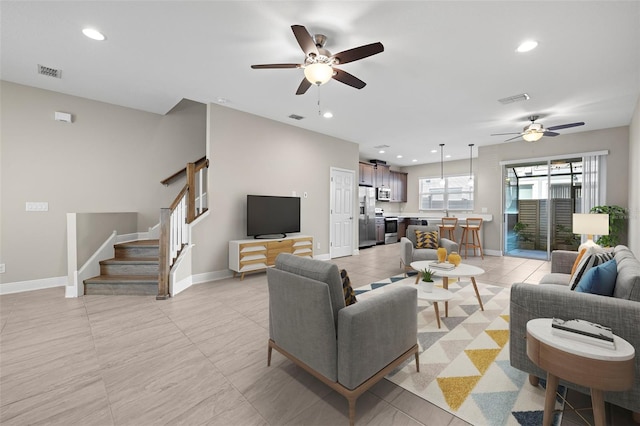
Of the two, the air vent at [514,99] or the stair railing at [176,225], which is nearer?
the stair railing at [176,225]

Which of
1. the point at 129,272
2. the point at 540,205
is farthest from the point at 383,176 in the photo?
the point at 129,272

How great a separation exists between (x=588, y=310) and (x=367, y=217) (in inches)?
260

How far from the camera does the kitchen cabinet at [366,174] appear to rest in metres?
8.52

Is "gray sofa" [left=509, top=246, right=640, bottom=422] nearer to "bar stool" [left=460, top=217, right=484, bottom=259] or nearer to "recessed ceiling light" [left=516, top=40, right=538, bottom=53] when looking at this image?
"recessed ceiling light" [left=516, top=40, right=538, bottom=53]

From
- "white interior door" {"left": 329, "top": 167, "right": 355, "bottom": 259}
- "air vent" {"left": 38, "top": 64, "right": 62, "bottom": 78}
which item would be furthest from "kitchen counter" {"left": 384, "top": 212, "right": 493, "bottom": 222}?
"air vent" {"left": 38, "top": 64, "right": 62, "bottom": 78}

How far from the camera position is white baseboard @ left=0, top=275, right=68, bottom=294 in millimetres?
3881

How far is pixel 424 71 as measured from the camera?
3432 millimetres

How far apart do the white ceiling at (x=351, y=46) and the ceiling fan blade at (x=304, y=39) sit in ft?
0.94

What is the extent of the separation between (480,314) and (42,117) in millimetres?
Answer: 6709

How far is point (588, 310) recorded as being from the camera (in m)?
1.64

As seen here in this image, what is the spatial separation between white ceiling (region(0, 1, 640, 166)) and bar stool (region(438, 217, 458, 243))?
3.00 metres

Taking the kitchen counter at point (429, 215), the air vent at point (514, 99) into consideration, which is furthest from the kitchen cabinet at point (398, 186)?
the air vent at point (514, 99)

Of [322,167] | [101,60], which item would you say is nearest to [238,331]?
[101,60]

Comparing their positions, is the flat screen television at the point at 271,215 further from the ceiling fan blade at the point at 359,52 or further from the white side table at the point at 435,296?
the white side table at the point at 435,296
